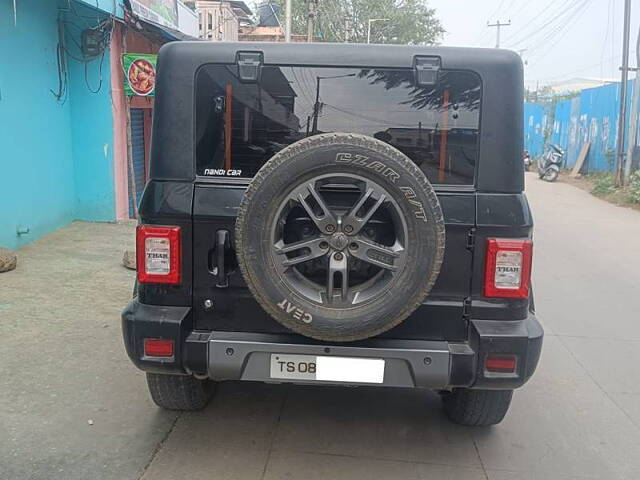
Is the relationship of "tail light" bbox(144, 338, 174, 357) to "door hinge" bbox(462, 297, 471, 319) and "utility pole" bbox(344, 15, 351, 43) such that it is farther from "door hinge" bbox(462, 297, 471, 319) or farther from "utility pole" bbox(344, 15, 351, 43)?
"utility pole" bbox(344, 15, 351, 43)

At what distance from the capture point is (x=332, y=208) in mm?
3010

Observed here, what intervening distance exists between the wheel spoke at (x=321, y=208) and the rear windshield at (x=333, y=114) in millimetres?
435

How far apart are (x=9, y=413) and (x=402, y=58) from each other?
2.88m

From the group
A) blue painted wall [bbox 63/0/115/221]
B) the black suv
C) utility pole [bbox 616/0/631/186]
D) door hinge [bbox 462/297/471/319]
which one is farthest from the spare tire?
utility pole [bbox 616/0/631/186]

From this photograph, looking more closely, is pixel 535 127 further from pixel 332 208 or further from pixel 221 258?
pixel 221 258

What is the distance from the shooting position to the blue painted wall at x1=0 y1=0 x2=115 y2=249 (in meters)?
7.69

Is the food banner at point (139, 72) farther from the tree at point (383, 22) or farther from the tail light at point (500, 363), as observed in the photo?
the tree at point (383, 22)

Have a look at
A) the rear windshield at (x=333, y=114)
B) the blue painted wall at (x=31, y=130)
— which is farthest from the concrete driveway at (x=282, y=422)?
the blue painted wall at (x=31, y=130)

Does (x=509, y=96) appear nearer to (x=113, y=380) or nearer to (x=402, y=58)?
(x=402, y=58)

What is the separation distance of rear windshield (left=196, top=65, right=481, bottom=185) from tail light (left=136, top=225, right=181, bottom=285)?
0.34 meters

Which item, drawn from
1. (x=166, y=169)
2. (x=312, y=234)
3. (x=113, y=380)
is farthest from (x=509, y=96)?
(x=113, y=380)

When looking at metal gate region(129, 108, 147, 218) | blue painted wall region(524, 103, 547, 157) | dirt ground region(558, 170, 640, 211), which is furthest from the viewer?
blue painted wall region(524, 103, 547, 157)

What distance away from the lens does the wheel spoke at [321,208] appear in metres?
2.73

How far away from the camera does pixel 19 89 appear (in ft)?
26.0
